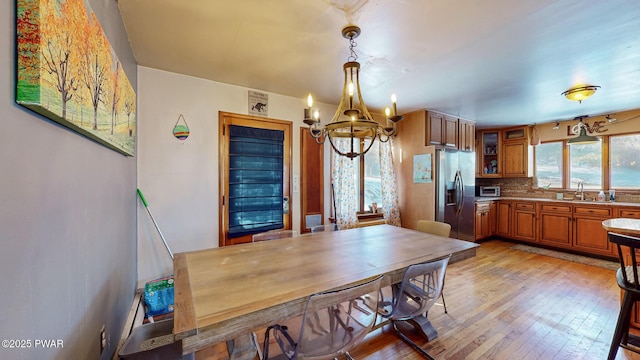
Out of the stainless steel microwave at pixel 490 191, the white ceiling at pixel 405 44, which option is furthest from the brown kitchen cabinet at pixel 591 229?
the white ceiling at pixel 405 44

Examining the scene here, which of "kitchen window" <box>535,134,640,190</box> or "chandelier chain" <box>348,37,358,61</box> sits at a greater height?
"chandelier chain" <box>348,37,358,61</box>

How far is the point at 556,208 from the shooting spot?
443cm

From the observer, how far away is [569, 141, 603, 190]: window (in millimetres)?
4371

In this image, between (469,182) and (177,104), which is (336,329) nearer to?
(177,104)

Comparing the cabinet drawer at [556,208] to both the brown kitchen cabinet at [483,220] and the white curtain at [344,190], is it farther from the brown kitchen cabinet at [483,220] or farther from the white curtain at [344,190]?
the white curtain at [344,190]

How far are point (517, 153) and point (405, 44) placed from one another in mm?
4770

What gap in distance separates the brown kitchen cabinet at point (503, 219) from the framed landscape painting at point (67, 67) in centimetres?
647

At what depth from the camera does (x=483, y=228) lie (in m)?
4.95

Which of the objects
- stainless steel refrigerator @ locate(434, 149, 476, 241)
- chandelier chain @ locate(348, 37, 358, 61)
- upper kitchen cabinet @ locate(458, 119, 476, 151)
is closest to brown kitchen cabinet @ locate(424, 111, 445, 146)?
stainless steel refrigerator @ locate(434, 149, 476, 241)

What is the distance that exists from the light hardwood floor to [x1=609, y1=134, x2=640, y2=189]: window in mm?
1718

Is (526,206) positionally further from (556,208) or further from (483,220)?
(483,220)

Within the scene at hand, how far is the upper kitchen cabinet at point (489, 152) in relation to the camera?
5.54 m

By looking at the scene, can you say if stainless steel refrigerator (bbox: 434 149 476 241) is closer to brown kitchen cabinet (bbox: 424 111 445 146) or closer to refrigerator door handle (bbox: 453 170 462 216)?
refrigerator door handle (bbox: 453 170 462 216)

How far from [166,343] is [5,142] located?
1383 mm
